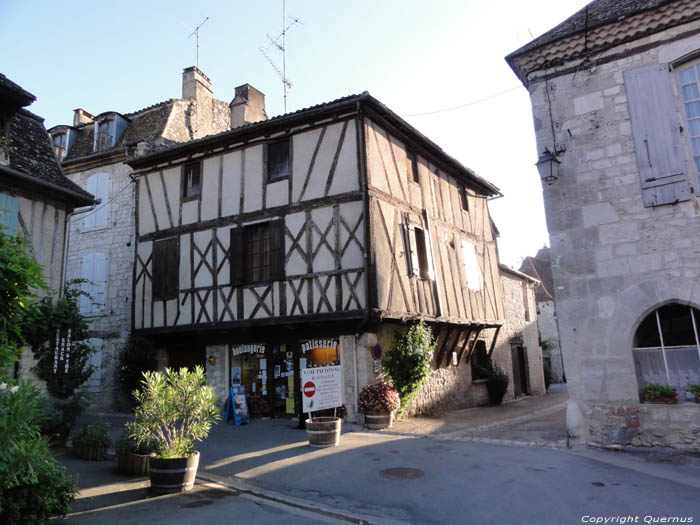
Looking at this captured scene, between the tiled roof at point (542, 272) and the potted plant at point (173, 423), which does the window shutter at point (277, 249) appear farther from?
the tiled roof at point (542, 272)

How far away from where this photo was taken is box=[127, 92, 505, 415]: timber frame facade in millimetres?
10641

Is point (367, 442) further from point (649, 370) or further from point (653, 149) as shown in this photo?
point (653, 149)

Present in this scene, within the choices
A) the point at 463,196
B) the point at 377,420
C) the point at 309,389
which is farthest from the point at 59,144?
the point at 377,420

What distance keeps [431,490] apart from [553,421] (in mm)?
6111

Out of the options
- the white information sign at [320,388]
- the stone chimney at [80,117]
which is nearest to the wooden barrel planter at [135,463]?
the white information sign at [320,388]

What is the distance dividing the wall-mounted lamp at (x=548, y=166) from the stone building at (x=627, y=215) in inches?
0.8

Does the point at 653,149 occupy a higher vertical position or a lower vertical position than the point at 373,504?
higher

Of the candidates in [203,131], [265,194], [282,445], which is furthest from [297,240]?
[203,131]

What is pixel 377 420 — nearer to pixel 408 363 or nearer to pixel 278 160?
pixel 408 363

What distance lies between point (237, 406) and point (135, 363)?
380 centimetres

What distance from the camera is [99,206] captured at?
15.2 m

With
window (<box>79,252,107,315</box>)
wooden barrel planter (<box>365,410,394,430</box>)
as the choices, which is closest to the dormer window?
window (<box>79,252,107,315</box>)

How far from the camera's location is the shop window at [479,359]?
50.7ft

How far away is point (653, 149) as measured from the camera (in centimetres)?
712
